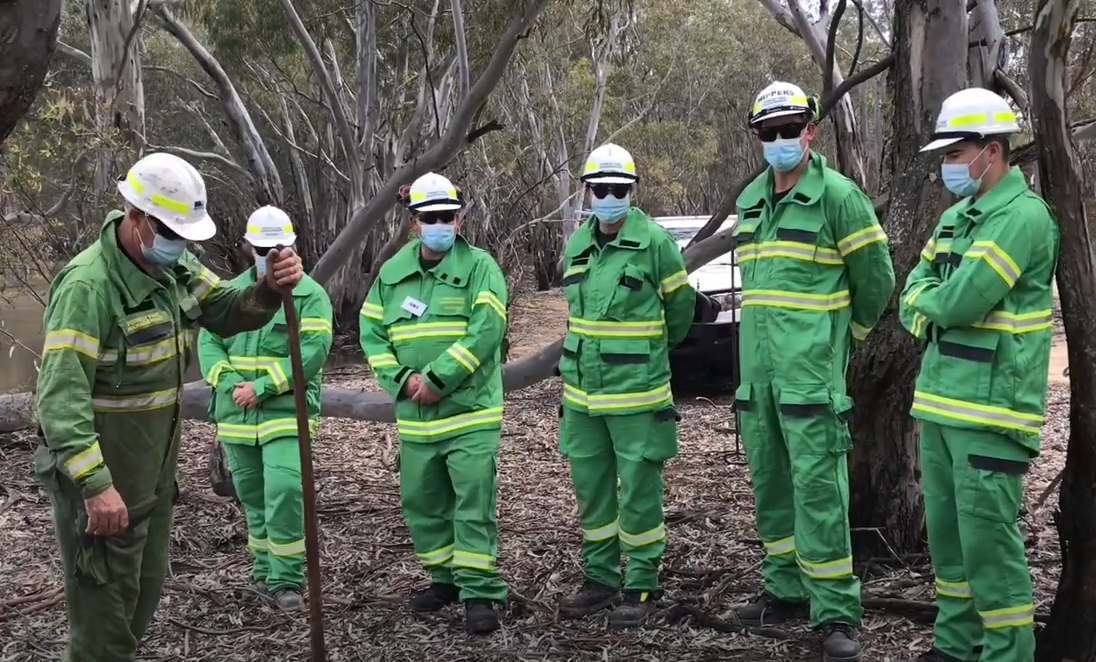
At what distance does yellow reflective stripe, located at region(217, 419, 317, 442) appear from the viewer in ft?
17.0

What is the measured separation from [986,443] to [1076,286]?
0.61 metres

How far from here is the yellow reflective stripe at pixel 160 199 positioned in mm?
3486

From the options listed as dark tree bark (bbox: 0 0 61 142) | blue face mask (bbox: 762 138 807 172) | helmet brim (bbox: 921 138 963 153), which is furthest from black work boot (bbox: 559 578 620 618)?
dark tree bark (bbox: 0 0 61 142)

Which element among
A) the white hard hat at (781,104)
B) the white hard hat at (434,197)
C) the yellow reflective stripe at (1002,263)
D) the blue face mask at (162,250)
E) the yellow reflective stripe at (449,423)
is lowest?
the yellow reflective stripe at (449,423)

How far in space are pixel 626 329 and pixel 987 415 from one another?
1.66m

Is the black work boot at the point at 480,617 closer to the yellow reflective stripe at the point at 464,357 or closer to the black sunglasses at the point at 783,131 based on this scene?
the yellow reflective stripe at the point at 464,357

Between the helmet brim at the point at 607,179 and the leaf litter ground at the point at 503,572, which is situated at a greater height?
the helmet brim at the point at 607,179

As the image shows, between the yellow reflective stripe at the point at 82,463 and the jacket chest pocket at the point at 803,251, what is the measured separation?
2.56 m

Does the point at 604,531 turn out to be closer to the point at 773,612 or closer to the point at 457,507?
the point at 457,507

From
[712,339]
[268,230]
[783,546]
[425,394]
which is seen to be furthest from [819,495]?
[712,339]

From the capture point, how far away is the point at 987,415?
11.8 ft

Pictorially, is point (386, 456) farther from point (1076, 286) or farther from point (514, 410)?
point (1076, 286)

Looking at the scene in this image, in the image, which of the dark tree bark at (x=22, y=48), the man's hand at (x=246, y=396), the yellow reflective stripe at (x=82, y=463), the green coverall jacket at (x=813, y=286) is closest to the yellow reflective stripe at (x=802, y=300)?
the green coverall jacket at (x=813, y=286)

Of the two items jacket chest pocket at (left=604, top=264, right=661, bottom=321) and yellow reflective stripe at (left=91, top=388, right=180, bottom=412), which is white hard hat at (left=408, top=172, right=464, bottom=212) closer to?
jacket chest pocket at (left=604, top=264, right=661, bottom=321)
